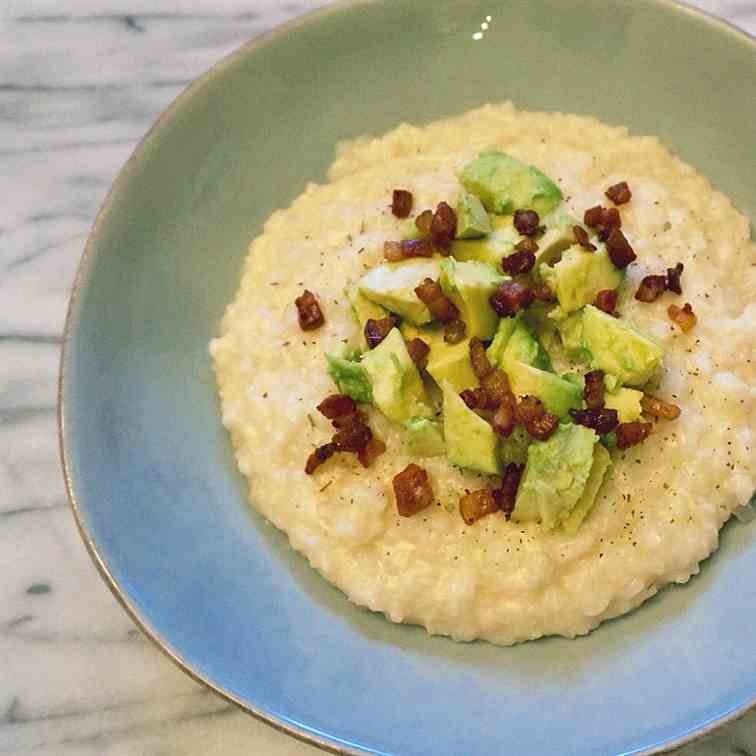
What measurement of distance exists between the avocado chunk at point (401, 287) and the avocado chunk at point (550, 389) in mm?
373

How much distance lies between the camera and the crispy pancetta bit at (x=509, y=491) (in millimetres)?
2475

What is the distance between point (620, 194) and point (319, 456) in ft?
4.42

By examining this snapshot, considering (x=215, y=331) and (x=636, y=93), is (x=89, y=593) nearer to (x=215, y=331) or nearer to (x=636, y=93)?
(x=215, y=331)

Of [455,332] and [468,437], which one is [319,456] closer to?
[468,437]

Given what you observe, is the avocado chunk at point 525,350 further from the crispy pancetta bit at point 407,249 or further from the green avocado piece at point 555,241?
the crispy pancetta bit at point 407,249

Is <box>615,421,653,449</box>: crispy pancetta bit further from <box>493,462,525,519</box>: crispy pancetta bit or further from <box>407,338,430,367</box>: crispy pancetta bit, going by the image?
<box>407,338,430,367</box>: crispy pancetta bit

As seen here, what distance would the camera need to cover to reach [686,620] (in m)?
2.40

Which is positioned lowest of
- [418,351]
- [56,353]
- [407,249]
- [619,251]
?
[56,353]

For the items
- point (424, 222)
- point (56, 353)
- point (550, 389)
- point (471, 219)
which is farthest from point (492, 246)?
point (56, 353)

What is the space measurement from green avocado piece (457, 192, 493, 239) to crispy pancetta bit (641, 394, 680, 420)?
75cm

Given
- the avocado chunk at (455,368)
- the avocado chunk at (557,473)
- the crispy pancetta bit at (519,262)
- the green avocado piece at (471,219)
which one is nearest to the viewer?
the avocado chunk at (557,473)

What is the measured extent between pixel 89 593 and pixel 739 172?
259cm

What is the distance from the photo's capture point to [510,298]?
2.60 metres

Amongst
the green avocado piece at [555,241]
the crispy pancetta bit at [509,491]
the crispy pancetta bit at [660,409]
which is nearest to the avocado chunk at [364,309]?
the green avocado piece at [555,241]
